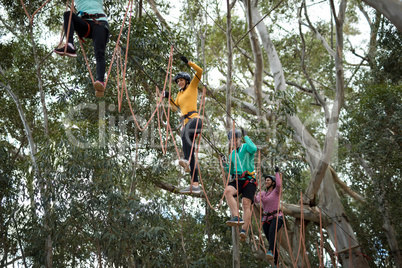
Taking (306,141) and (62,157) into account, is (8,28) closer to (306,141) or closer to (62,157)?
(62,157)

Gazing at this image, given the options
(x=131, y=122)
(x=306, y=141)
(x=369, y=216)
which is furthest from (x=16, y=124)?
(x=369, y=216)

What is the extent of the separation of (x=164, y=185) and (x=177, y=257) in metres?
1.30

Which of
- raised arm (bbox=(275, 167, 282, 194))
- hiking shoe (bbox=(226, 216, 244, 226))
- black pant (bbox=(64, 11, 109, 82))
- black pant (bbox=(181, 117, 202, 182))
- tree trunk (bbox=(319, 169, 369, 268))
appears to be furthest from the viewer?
tree trunk (bbox=(319, 169, 369, 268))

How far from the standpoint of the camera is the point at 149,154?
23.9 feet

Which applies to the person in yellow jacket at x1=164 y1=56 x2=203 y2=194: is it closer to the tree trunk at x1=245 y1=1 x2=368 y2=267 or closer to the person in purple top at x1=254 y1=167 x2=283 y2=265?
the person in purple top at x1=254 y1=167 x2=283 y2=265

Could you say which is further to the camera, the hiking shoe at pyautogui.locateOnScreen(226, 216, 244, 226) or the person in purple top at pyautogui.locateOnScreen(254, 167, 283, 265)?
the person in purple top at pyautogui.locateOnScreen(254, 167, 283, 265)

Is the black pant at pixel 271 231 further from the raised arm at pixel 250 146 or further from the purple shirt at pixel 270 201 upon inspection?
the raised arm at pixel 250 146

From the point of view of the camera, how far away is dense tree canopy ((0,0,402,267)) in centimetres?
601

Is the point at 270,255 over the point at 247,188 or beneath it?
beneath

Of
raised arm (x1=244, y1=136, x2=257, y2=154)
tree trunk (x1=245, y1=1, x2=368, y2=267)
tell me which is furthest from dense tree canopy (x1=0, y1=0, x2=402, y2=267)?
raised arm (x1=244, y1=136, x2=257, y2=154)

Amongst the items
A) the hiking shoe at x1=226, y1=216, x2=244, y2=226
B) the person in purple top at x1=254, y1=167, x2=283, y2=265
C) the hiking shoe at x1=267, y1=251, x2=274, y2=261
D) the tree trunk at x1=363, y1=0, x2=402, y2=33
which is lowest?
the hiking shoe at x1=267, y1=251, x2=274, y2=261

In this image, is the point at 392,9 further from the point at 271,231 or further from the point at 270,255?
the point at 270,255

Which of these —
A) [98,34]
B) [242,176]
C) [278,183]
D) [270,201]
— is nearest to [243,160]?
[242,176]

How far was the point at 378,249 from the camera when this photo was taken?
9383 millimetres
